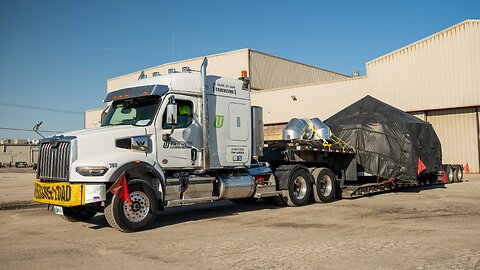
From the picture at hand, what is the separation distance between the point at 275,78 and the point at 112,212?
107ft

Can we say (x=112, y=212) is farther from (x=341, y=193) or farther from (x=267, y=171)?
(x=341, y=193)

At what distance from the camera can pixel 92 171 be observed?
317 inches

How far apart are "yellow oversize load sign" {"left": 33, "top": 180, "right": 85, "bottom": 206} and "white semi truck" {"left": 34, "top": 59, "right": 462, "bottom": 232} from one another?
0.06ft

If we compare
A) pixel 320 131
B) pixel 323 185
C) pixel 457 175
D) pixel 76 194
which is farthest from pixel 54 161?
pixel 457 175

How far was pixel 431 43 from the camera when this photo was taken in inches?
992

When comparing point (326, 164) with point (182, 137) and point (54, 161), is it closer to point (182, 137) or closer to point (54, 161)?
point (182, 137)

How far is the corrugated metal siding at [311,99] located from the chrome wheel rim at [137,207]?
21.6 meters

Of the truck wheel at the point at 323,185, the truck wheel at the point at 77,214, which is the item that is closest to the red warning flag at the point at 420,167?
the truck wheel at the point at 323,185

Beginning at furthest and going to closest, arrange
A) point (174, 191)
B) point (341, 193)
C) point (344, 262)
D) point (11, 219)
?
point (341, 193) → point (11, 219) → point (174, 191) → point (344, 262)

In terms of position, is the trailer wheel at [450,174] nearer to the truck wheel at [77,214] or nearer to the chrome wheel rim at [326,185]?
the chrome wheel rim at [326,185]

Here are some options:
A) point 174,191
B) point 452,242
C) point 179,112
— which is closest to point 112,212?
point 174,191

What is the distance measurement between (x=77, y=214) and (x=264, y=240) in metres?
4.71

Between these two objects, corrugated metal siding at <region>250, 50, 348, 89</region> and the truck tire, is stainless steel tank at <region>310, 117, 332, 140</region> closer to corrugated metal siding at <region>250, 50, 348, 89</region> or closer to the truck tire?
the truck tire

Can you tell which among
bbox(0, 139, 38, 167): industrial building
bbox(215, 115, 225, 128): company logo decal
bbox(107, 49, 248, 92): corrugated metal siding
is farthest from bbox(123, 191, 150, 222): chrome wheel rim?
bbox(0, 139, 38, 167): industrial building
